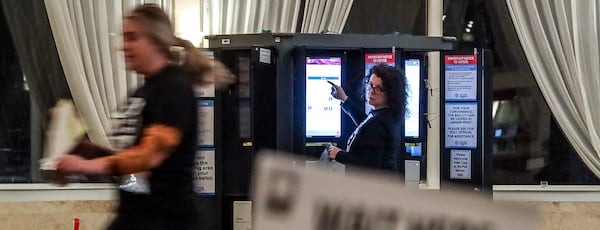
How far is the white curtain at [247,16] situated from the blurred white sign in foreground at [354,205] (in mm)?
4087

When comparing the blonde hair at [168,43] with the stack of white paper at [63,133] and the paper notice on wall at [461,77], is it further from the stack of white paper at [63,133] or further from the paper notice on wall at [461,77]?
the paper notice on wall at [461,77]

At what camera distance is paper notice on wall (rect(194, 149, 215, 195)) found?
5090 millimetres

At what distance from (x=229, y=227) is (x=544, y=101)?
2295 mm

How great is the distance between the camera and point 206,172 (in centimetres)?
512

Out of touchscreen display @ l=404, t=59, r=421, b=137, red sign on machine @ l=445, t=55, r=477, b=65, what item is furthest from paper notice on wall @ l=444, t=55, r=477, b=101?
touchscreen display @ l=404, t=59, r=421, b=137

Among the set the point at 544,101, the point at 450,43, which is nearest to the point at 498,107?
the point at 544,101

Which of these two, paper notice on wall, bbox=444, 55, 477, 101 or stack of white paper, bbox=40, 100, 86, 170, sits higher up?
paper notice on wall, bbox=444, 55, 477, 101

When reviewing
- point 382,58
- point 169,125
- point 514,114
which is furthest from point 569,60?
point 169,125

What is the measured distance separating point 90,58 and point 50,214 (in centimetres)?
104

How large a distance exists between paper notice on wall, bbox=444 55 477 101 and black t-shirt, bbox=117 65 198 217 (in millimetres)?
3048

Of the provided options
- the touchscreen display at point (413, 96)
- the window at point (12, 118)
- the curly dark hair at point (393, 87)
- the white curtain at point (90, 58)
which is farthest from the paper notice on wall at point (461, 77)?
the window at point (12, 118)

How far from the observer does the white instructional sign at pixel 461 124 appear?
5184 mm

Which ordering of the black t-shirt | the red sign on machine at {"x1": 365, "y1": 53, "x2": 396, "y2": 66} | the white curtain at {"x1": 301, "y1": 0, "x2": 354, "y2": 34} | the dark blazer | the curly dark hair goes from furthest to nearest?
the white curtain at {"x1": 301, "y1": 0, "x2": 354, "y2": 34} < the red sign on machine at {"x1": 365, "y1": 53, "x2": 396, "y2": 66} < the curly dark hair < the dark blazer < the black t-shirt

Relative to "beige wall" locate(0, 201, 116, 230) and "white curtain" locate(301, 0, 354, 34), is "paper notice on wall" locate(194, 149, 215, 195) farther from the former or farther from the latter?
→ "white curtain" locate(301, 0, 354, 34)
